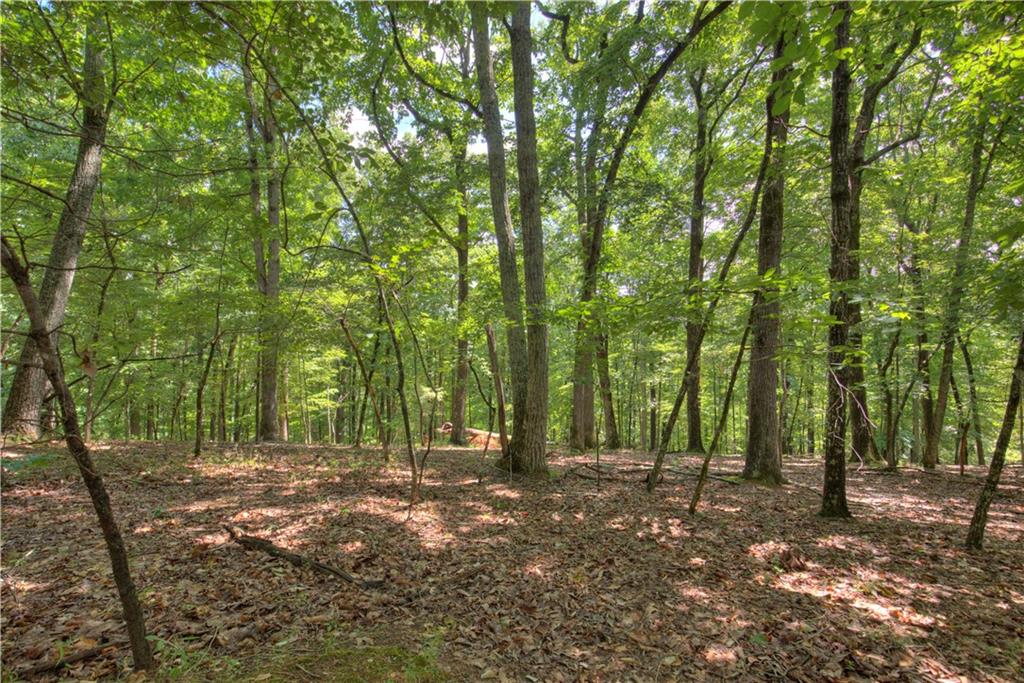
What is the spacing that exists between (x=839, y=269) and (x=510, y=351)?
4.59m

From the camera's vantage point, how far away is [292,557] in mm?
3967

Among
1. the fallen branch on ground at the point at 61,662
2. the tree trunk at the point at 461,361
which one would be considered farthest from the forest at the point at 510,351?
the tree trunk at the point at 461,361

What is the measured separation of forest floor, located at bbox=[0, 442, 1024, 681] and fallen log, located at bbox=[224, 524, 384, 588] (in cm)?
8

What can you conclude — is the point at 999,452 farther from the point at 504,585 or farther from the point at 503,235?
the point at 503,235

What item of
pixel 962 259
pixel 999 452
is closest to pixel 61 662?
pixel 999 452

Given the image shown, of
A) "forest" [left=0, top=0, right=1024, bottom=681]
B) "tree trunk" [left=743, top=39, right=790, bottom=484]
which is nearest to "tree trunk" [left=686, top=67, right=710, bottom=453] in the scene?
"forest" [left=0, top=0, right=1024, bottom=681]

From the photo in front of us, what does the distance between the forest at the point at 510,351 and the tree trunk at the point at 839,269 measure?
0.05m

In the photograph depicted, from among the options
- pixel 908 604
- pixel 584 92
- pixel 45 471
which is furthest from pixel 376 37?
pixel 908 604

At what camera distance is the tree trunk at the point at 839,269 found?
527 centimetres

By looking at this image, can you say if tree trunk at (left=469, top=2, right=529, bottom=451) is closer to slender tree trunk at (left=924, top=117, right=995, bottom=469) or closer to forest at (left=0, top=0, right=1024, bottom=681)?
forest at (left=0, top=0, right=1024, bottom=681)

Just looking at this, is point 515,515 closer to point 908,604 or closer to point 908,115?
point 908,604

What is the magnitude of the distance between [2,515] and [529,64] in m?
9.04

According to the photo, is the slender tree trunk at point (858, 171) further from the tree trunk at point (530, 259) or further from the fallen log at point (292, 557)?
the fallen log at point (292, 557)

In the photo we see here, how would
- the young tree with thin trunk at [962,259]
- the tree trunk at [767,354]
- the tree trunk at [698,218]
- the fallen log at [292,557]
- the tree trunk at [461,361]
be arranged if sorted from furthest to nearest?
the tree trunk at [461,361]
the tree trunk at [698,218]
the tree trunk at [767,354]
the young tree with thin trunk at [962,259]
the fallen log at [292,557]
